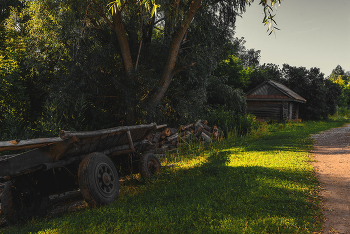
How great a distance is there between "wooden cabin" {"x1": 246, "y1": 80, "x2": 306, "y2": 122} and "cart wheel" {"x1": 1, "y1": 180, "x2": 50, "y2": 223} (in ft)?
88.1

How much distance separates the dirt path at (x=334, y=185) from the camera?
378 cm

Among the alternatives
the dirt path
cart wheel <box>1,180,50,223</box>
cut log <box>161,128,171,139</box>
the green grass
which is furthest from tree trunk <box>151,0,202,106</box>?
cart wheel <box>1,180,50,223</box>

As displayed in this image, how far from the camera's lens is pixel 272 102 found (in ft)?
94.1

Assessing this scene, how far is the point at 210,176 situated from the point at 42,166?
3.88m

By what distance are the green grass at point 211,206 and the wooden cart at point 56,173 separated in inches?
14.5

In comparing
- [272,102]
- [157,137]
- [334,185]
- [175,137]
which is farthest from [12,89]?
[272,102]

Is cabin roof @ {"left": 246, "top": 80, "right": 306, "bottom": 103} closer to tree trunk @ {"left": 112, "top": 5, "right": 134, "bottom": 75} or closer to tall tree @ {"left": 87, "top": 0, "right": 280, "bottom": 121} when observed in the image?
tall tree @ {"left": 87, "top": 0, "right": 280, "bottom": 121}

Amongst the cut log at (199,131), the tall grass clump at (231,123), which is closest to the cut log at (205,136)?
the cut log at (199,131)

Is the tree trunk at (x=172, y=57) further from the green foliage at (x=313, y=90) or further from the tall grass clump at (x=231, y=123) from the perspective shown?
the green foliage at (x=313, y=90)

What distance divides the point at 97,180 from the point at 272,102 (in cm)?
2766

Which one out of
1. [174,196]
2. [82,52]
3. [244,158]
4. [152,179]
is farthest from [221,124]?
[174,196]

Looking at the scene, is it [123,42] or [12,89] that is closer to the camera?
[12,89]

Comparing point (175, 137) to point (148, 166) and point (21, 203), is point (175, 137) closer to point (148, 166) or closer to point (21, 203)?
point (148, 166)

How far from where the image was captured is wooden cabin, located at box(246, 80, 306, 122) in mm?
27663
